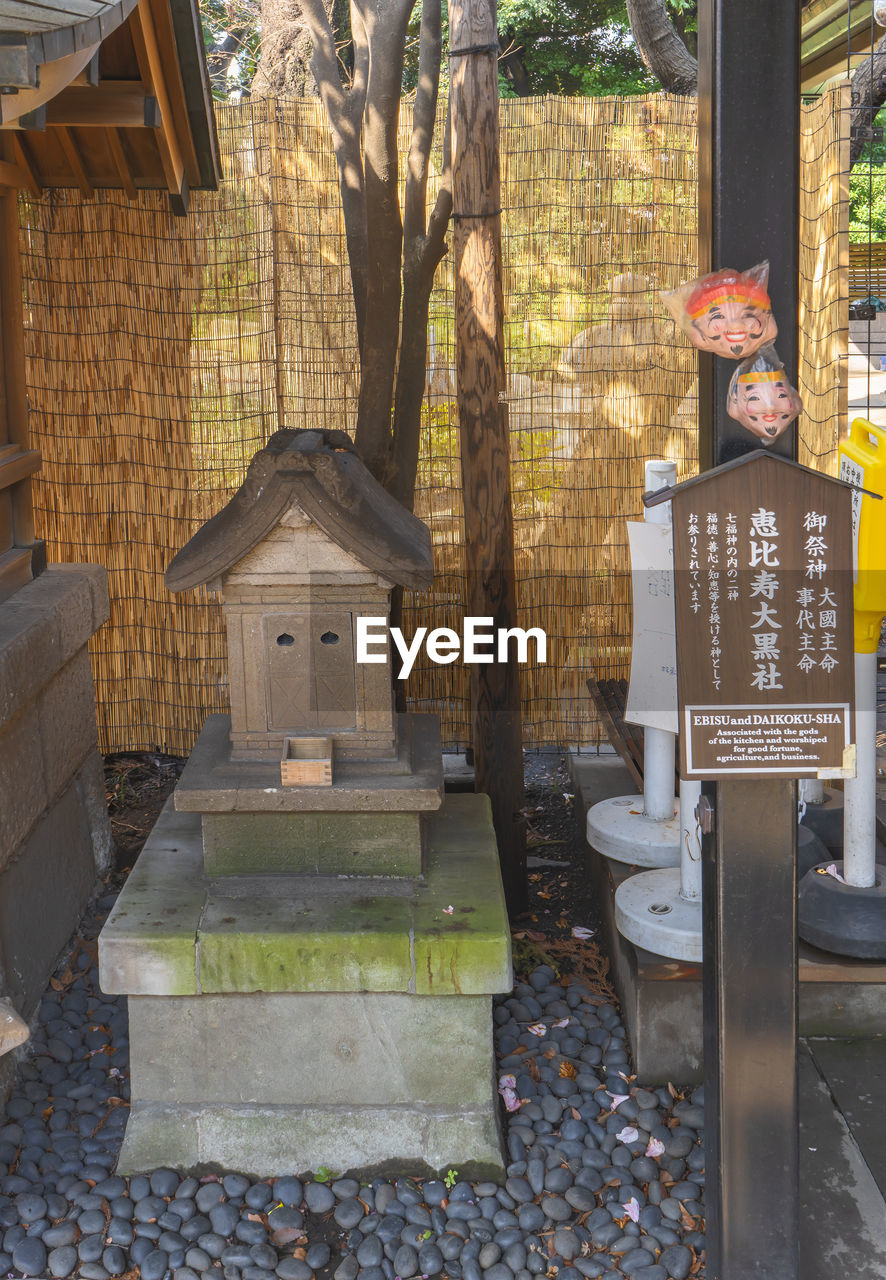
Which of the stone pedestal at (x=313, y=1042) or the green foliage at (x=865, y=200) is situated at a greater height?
the green foliage at (x=865, y=200)

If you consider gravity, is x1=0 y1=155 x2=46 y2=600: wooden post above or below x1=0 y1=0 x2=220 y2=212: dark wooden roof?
below

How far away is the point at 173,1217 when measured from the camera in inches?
118

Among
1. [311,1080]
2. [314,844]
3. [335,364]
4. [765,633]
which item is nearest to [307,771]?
[314,844]

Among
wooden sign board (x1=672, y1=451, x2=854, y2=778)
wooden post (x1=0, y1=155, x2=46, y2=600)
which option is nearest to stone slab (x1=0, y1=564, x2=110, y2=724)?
wooden post (x1=0, y1=155, x2=46, y2=600)

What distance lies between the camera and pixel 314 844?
3.41 metres

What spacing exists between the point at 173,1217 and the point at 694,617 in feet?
6.62

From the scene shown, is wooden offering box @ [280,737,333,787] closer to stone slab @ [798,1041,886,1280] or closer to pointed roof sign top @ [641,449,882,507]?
pointed roof sign top @ [641,449,882,507]

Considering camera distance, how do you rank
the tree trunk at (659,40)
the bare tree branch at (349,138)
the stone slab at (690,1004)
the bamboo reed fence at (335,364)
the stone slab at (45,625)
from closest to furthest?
the stone slab at (690,1004) → the stone slab at (45,625) → the bare tree branch at (349,138) → the bamboo reed fence at (335,364) → the tree trunk at (659,40)

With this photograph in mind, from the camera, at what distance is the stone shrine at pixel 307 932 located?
314 cm

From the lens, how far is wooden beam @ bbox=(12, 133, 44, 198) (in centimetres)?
463

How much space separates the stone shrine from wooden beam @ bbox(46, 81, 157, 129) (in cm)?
166

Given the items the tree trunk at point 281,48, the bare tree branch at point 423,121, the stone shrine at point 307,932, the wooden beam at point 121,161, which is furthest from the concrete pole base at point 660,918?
the tree trunk at point 281,48

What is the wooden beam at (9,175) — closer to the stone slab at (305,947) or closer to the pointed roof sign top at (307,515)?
the pointed roof sign top at (307,515)

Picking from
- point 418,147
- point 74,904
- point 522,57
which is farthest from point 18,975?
point 522,57
